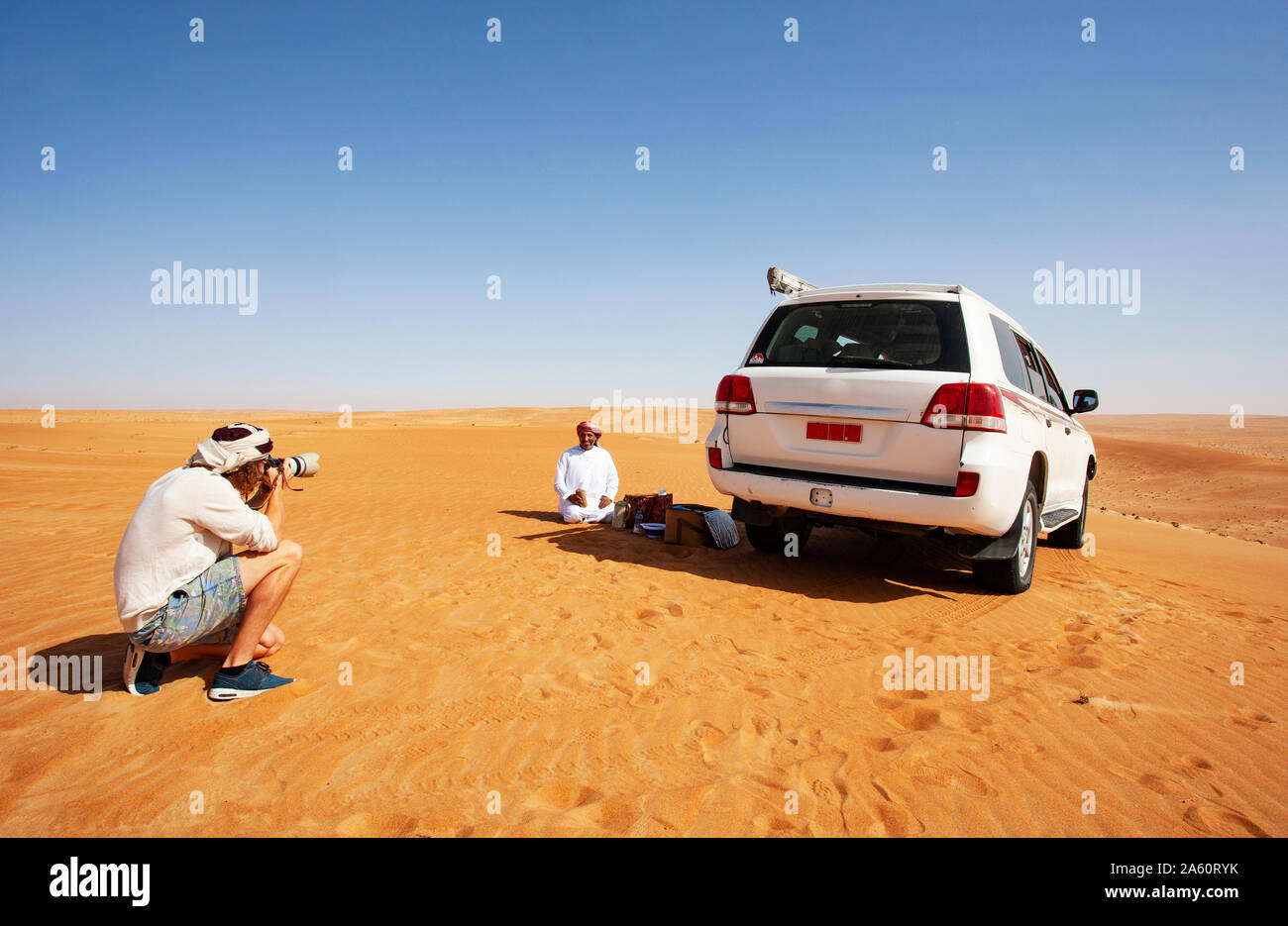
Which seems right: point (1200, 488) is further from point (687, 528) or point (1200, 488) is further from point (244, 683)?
point (244, 683)

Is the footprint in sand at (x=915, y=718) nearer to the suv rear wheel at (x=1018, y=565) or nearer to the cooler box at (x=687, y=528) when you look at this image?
the suv rear wheel at (x=1018, y=565)

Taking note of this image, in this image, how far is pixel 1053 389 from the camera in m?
7.68

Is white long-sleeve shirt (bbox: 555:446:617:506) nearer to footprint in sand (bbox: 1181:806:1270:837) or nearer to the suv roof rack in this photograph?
the suv roof rack

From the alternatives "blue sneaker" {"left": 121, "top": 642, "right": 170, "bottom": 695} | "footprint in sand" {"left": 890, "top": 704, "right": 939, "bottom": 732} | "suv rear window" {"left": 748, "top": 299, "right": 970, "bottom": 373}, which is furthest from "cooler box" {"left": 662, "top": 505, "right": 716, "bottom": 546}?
"blue sneaker" {"left": 121, "top": 642, "right": 170, "bottom": 695}

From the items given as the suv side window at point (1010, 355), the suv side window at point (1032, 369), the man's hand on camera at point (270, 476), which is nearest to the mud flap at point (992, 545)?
the suv side window at point (1010, 355)

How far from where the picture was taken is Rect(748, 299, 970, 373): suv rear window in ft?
17.0

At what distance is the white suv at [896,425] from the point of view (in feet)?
16.3

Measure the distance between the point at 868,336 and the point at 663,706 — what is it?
3.72 m

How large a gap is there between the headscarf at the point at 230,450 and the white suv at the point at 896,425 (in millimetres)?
3512

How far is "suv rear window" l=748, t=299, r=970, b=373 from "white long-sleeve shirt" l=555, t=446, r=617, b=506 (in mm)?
3231

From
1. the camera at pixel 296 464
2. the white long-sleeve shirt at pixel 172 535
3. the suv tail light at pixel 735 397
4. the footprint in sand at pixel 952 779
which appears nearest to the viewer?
the footprint in sand at pixel 952 779

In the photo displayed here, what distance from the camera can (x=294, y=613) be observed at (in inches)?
194
